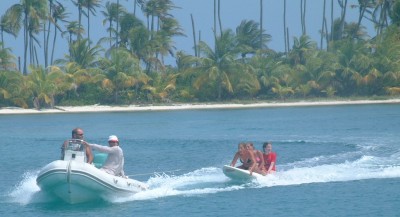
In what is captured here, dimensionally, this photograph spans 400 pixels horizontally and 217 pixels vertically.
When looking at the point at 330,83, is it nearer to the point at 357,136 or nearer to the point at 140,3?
the point at 140,3

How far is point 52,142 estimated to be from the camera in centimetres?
4325

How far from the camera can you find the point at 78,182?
66.9 ft

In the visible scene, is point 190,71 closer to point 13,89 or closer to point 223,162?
point 13,89

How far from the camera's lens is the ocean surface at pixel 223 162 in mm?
21344

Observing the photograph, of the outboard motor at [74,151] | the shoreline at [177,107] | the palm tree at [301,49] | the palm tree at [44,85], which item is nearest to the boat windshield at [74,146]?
the outboard motor at [74,151]

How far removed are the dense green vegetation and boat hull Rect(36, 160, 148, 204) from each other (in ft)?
147

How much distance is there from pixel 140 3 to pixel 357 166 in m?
59.7

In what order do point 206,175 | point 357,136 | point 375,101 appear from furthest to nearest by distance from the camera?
point 375,101 < point 357,136 < point 206,175

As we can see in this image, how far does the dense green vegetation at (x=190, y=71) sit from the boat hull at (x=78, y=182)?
1769 inches

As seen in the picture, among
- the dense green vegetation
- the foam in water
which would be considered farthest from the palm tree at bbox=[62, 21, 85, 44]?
the foam in water

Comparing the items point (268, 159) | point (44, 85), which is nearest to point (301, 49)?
point (44, 85)

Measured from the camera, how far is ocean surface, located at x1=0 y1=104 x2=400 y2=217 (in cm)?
2134

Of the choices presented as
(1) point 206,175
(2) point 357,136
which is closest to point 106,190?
(1) point 206,175

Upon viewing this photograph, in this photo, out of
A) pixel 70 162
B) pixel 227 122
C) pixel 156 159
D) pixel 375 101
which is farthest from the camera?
pixel 375 101
